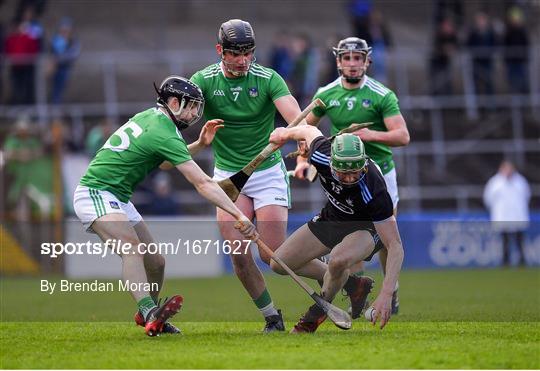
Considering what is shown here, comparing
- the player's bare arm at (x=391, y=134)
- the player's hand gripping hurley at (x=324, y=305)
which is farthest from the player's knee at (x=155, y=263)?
the player's bare arm at (x=391, y=134)

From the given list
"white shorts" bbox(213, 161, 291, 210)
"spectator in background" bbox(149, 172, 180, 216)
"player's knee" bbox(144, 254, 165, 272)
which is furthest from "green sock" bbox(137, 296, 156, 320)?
"spectator in background" bbox(149, 172, 180, 216)

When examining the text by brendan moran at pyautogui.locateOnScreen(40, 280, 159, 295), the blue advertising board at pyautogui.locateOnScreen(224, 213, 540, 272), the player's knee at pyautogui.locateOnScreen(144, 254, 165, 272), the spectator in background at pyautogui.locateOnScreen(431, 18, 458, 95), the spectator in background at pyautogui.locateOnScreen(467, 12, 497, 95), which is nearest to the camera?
the player's knee at pyautogui.locateOnScreen(144, 254, 165, 272)

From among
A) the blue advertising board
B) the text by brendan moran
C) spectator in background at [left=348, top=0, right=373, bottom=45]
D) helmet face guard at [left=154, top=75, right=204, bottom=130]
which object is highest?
spectator in background at [left=348, top=0, right=373, bottom=45]

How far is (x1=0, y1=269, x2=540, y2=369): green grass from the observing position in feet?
28.7

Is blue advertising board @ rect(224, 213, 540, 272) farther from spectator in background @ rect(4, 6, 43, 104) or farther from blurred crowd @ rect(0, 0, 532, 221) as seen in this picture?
spectator in background @ rect(4, 6, 43, 104)

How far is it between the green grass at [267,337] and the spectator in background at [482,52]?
1095 cm

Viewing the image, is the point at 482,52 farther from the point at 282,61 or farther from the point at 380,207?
the point at 380,207

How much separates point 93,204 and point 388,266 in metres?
2.46

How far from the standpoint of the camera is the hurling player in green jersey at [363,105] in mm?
12859

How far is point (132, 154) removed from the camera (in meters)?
10.3

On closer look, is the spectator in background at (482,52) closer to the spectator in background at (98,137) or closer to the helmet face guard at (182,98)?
the spectator in background at (98,137)

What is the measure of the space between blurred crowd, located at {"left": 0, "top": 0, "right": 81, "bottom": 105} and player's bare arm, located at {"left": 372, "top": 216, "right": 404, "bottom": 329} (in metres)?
15.3

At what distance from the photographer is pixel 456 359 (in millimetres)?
8766

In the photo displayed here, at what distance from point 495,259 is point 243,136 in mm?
14063
